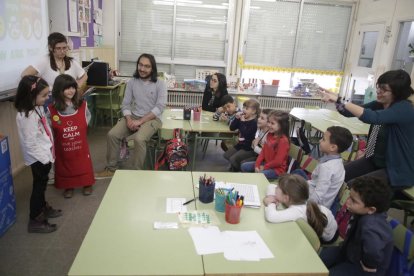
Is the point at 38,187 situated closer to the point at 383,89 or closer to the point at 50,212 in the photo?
the point at 50,212

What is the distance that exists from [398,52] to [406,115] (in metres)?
4.02

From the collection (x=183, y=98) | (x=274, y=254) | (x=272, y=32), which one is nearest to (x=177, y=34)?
(x=183, y=98)

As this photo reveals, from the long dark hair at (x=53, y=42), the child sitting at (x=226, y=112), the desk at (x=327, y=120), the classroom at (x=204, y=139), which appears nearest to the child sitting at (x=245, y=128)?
the classroom at (x=204, y=139)

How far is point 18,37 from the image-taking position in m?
3.25

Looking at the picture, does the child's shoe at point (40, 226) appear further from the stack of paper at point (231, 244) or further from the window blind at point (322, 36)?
the window blind at point (322, 36)

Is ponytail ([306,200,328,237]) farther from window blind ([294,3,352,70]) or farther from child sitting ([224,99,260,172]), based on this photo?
window blind ([294,3,352,70])

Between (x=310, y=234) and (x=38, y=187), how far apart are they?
2.19 meters

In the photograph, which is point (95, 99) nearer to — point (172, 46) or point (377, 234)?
point (172, 46)

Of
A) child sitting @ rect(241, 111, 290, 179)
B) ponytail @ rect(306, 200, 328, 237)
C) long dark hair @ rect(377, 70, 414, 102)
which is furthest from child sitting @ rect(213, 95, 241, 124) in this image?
ponytail @ rect(306, 200, 328, 237)

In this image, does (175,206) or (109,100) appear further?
(109,100)

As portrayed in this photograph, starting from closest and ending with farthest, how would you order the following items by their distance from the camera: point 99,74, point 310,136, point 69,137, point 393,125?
point 393,125 → point 69,137 → point 310,136 → point 99,74

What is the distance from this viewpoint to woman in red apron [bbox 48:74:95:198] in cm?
294

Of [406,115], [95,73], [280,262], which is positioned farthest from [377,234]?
[95,73]

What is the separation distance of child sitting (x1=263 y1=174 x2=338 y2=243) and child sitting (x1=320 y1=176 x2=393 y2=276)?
13 centimetres
